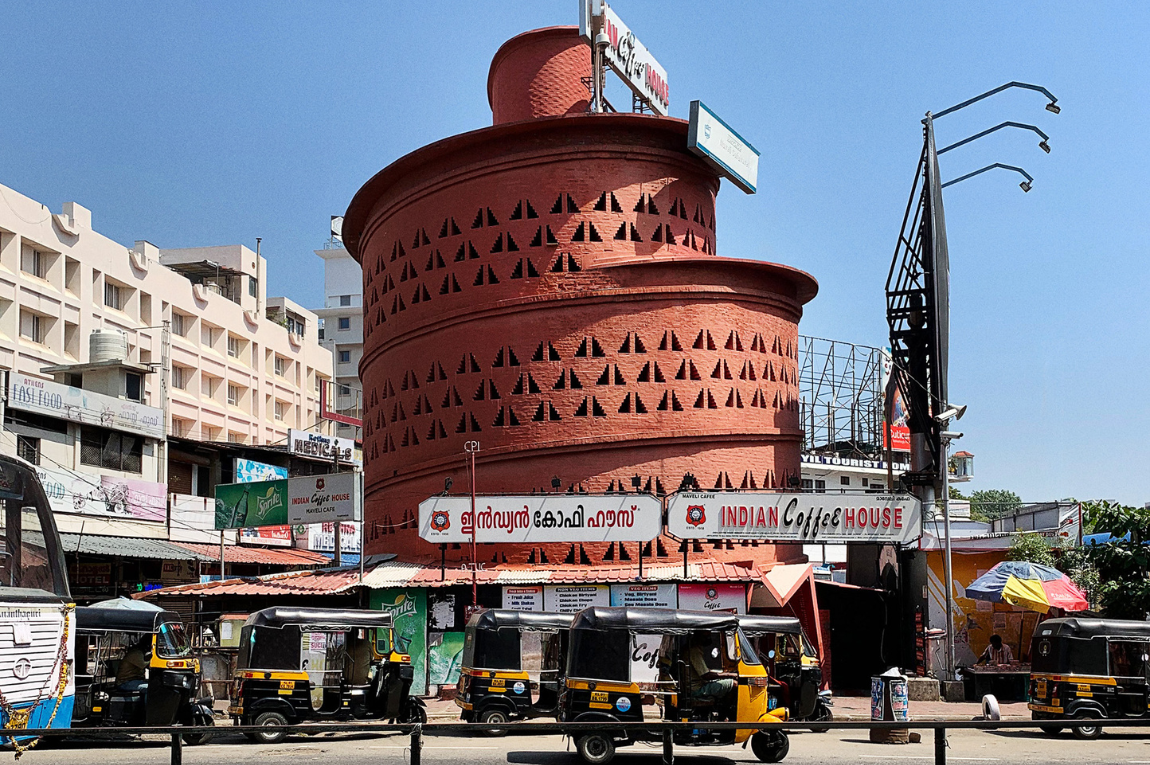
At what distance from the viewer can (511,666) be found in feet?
63.6

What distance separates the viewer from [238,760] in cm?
1473

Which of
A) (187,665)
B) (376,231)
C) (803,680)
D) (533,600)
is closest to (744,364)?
(533,600)

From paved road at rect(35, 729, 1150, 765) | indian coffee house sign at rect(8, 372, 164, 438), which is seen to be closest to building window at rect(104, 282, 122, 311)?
indian coffee house sign at rect(8, 372, 164, 438)

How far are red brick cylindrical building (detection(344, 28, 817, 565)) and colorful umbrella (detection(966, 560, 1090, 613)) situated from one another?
607cm

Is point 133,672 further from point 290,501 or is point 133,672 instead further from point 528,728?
point 290,501

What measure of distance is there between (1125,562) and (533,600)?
12297 mm

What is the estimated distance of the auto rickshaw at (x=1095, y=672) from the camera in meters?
19.2

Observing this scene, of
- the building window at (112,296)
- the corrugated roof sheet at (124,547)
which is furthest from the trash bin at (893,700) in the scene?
the building window at (112,296)

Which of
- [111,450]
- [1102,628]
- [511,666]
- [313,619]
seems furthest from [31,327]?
[1102,628]

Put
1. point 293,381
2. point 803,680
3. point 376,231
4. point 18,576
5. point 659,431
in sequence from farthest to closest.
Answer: point 293,381 → point 376,231 → point 659,431 → point 803,680 → point 18,576

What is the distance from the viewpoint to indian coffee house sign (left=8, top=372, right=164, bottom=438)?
37.7 m

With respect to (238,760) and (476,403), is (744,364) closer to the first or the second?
(476,403)

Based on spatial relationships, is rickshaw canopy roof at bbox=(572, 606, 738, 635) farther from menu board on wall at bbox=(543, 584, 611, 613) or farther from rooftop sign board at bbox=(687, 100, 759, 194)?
rooftop sign board at bbox=(687, 100, 759, 194)

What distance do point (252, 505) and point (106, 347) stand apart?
11.7 m
